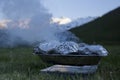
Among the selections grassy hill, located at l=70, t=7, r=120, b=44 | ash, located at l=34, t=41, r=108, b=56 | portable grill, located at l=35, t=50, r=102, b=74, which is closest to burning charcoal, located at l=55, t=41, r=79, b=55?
ash, located at l=34, t=41, r=108, b=56

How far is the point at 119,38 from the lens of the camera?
9781 cm

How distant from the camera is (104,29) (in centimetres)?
11375

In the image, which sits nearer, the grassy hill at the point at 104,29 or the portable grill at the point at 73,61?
the portable grill at the point at 73,61

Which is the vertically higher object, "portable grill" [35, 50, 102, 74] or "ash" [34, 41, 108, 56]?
"ash" [34, 41, 108, 56]

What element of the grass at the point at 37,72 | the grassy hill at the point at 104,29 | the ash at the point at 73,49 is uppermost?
the grassy hill at the point at 104,29

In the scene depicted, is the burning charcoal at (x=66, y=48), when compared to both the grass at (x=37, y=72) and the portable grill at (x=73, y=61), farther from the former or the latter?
the grass at (x=37, y=72)

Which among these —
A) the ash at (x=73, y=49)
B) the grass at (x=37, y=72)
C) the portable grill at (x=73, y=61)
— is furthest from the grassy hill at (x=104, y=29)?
the ash at (x=73, y=49)

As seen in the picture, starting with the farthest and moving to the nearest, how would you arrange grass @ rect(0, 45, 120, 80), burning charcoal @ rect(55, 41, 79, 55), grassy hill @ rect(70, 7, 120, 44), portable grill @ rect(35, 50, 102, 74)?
grassy hill @ rect(70, 7, 120, 44)
burning charcoal @ rect(55, 41, 79, 55)
portable grill @ rect(35, 50, 102, 74)
grass @ rect(0, 45, 120, 80)

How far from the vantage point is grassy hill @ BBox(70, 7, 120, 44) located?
336 feet

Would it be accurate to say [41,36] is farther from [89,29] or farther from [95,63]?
[89,29]

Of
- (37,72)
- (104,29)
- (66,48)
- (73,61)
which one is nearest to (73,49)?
(66,48)

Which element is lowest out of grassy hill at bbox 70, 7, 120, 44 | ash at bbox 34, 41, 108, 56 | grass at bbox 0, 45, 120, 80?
grass at bbox 0, 45, 120, 80

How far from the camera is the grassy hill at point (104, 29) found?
336 ft

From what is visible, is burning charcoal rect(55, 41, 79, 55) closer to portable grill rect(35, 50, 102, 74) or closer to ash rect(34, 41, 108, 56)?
ash rect(34, 41, 108, 56)
